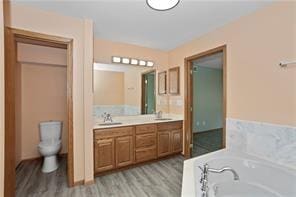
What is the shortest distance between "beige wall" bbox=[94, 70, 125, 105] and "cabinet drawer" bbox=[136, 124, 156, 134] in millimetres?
706

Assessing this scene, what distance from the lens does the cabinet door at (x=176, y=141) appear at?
10.7 feet

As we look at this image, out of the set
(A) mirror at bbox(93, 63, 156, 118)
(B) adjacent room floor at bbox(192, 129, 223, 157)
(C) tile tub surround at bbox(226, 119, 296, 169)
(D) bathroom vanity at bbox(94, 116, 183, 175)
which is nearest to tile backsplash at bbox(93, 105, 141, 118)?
(A) mirror at bbox(93, 63, 156, 118)

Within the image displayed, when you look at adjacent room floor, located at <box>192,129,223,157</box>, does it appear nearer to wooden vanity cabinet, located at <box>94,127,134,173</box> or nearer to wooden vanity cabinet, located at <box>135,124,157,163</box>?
wooden vanity cabinet, located at <box>135,124,157,163</box>

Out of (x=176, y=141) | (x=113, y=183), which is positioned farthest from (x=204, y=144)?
(x=113, y=183)

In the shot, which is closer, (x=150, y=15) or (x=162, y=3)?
(x=162, y=3)

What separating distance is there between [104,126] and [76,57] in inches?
43.2

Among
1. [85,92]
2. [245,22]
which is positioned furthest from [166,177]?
[245,22]

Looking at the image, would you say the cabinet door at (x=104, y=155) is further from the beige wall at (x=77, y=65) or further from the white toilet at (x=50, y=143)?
the white toilet at (x=50, y=143)

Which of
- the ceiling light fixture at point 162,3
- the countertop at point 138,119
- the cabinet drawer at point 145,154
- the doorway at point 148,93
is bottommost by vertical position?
the cabinet drawer at point 145,154

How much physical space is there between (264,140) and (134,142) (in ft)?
6.13

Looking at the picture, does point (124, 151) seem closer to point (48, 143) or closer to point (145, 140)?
point (145, 140)

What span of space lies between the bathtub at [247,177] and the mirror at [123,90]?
1.84 m

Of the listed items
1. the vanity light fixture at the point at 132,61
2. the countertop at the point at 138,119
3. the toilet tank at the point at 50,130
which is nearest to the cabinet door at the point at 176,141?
the countertop at the point at 138,119

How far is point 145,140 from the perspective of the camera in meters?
2.92
